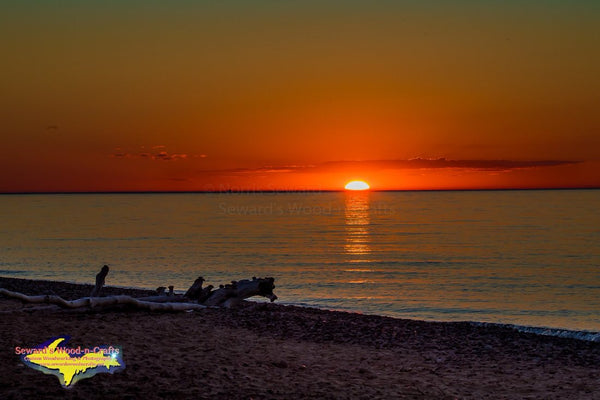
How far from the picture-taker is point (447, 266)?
46.7m

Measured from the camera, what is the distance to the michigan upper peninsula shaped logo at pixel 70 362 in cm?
902

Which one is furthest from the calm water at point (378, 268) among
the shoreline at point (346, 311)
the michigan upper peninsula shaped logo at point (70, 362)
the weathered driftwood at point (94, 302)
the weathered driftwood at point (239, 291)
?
the michigan upper peninsula shaped logo at point (70, 362)

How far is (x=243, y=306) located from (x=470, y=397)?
38.9 ft

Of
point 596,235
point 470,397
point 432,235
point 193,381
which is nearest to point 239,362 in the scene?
point 193,381

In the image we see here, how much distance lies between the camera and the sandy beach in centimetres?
977

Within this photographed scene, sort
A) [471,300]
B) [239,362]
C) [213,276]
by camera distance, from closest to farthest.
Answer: [239,362] < [471,300] < [213,276]

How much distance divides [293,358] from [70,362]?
524 centimetres

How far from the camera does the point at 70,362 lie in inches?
361

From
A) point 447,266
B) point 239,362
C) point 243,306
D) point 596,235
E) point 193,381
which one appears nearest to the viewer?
point 193,381

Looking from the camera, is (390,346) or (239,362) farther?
(390,346)

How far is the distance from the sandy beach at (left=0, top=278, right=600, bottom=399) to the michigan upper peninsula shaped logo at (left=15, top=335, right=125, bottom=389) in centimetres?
15

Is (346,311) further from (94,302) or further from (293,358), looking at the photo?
(94,302)

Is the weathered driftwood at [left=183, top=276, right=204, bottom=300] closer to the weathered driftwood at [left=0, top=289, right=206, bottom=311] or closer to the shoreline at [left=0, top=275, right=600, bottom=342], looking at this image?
the weathered driftwood at [left=0, top=289, right=206, bottom=311]

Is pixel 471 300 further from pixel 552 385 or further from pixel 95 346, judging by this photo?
pixel 95 346
